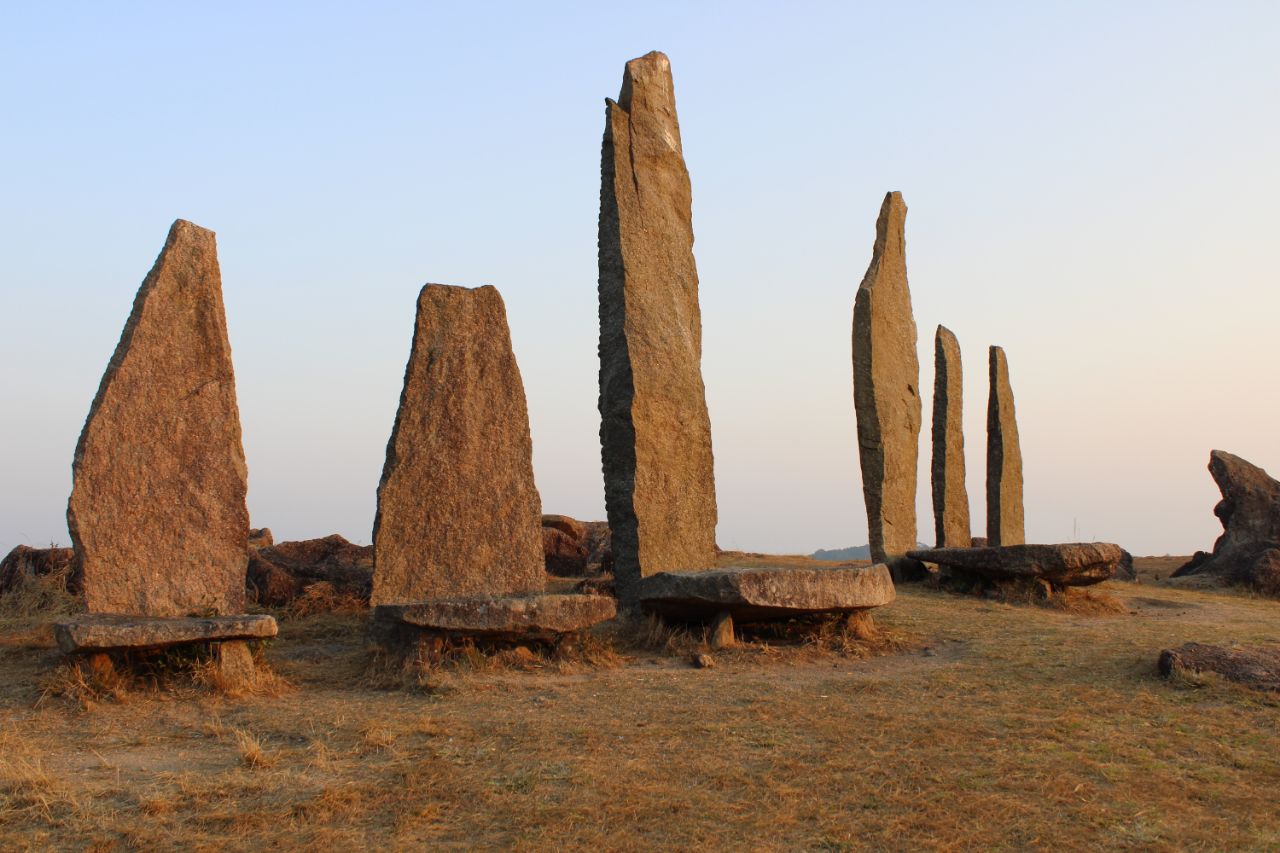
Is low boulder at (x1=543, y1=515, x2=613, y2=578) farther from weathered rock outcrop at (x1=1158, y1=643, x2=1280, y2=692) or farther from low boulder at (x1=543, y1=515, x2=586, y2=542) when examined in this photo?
weathered rock outcrop at (x1=1158, y1=643, x2=1280, y2=692)

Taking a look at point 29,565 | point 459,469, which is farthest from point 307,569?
point 459,469

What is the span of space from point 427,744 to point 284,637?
3.56 meters

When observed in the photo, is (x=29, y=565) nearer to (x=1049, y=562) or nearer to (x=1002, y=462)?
(x=1049, y=562)

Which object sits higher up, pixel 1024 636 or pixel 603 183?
pixel 603 183

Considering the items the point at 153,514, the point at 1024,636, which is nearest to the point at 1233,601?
the point at 1024,636

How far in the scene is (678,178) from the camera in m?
10.9

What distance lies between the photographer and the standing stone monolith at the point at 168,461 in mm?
7449

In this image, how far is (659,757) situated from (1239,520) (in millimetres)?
14221

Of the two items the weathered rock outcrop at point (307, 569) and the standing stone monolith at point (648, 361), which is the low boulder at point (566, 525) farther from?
the standing stone monolith at point (648, 361)

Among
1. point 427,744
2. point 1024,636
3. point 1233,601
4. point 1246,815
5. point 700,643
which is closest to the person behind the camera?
point 1246,815

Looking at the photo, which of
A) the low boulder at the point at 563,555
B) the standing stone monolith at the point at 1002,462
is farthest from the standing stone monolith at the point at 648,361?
the standing stone monolith at the point at 1002,462

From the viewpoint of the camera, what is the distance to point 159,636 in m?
6.59

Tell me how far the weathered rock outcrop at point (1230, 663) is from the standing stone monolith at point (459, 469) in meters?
4.34

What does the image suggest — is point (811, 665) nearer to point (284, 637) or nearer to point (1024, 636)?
point (1024, 636)
